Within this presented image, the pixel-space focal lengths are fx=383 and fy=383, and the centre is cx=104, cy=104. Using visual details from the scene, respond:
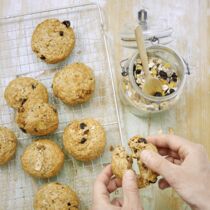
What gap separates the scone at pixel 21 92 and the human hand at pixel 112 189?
451 millimetres

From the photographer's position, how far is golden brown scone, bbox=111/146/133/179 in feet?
4.17

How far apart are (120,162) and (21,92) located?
55 centimetres

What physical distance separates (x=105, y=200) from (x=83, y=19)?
33.9 inches

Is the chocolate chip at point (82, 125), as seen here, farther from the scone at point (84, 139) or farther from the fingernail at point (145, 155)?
the fingernail at point (145, 155)

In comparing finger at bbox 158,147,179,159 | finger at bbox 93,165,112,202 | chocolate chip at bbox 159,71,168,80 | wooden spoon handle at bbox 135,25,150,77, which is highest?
wooden spoon handle at bbox 135,25,150,77

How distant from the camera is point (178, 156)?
1.44m

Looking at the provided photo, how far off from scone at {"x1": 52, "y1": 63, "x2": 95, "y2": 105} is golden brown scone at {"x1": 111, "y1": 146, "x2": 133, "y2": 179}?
365mm

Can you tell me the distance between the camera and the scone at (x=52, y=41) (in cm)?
161

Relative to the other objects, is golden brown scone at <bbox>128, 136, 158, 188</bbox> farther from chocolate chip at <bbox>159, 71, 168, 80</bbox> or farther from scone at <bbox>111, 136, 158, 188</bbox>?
chocolate chip at <bbox>159, 71, 168, 80</bbox>

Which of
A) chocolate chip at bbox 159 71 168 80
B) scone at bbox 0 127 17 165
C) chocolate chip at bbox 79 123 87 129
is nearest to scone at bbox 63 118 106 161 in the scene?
chocolate chip at bbox 79 123 87 129

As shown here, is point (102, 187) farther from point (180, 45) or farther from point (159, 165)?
point (180, 45)

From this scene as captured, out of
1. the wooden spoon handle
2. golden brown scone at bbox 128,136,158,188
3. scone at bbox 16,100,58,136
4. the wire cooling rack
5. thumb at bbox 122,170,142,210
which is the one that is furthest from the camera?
the wire cooling rack

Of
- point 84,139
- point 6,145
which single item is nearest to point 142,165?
point 84,139

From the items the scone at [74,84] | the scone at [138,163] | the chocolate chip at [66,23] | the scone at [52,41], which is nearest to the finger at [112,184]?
the scone at [138,163]
